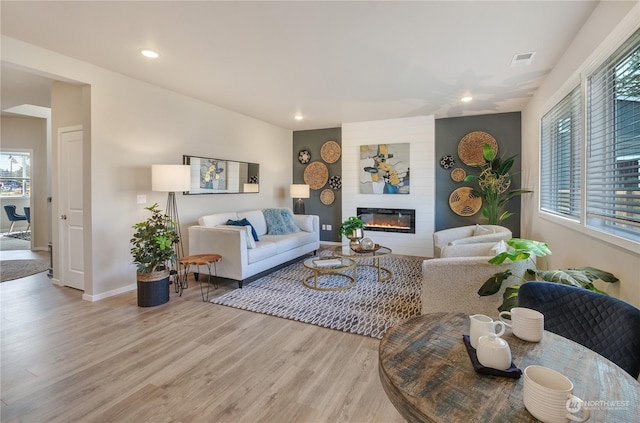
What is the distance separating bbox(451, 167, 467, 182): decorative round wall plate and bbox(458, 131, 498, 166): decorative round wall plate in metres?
0.18

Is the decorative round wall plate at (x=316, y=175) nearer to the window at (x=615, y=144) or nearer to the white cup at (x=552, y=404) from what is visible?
the window at (x=615, y=144)

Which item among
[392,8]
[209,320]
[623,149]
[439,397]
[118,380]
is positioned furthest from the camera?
[209,320]

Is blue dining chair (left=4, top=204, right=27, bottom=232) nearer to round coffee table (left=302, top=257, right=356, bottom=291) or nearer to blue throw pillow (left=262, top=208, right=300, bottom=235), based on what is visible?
blue throw pillow (left=262, top=208, right=300, bottom=235)

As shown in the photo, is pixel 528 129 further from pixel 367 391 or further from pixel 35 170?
pixel 35 170

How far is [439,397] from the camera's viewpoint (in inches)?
33.3

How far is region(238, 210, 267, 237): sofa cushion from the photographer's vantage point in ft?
16.4

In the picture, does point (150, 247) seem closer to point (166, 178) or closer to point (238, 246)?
point (166, 178)

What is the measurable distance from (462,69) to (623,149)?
2.01 m

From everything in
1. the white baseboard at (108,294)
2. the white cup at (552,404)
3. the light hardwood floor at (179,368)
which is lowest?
the light hardwood floor at (179,368)

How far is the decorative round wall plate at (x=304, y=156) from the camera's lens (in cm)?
709

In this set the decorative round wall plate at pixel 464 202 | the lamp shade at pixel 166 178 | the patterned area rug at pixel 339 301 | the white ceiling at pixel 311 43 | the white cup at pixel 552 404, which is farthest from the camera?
the decorative round wall plate at pixel 464 202

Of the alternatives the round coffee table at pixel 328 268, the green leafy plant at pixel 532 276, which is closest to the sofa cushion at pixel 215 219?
the round coffee table at pixel 328 268

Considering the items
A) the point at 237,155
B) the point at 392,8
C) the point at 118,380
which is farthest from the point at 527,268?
the point at 237,155

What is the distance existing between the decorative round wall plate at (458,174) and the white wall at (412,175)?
43 centimetres
